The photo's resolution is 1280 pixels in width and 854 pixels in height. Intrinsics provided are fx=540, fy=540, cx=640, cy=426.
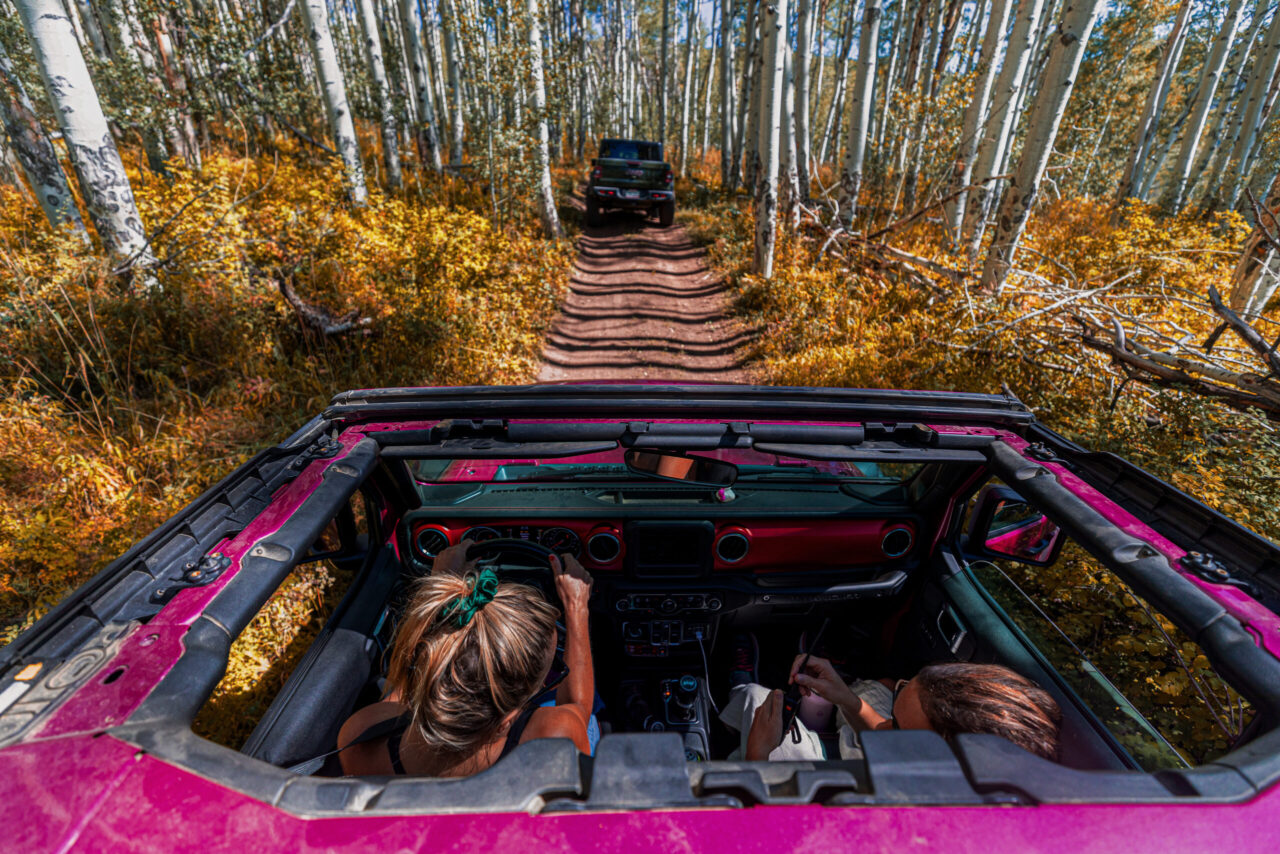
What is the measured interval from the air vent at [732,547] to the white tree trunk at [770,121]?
7144 millimetres

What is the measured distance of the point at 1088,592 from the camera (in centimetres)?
278

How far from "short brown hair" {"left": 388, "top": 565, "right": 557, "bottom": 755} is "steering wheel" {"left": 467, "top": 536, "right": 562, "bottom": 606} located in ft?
2.70

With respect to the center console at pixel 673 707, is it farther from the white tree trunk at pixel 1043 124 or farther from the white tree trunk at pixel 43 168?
the white tree trunk at pixel 1043 124

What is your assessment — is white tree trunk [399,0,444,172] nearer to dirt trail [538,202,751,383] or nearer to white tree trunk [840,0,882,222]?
dirt trail [538,202,751,383]

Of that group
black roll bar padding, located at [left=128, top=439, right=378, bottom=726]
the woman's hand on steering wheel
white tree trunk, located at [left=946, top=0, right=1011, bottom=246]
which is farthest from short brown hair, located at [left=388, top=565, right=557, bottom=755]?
white tree trunk, located at [left=946, top=0, right=1011, bottom=246]

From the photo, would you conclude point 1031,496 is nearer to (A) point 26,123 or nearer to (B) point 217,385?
(B) point 217,385

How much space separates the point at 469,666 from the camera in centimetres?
119

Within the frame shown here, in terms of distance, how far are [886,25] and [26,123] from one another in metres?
32.5

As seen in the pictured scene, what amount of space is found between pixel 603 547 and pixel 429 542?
83cm

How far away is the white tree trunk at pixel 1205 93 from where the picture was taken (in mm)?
10625

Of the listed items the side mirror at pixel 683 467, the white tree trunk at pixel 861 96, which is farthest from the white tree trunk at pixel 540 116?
the side mirror at pixel 683 467

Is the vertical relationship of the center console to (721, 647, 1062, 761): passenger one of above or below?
below

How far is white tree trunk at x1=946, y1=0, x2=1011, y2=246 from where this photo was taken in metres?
7.23

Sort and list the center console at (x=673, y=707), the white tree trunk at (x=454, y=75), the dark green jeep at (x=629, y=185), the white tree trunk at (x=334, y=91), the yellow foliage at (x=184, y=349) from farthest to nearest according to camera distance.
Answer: the dark green jeep at (x=629, y=185)
the white tree trunk at (x=454, y=75)
the white tree trunk at (x=334, y=91)
the yellow foliage at (x=184, y=349)
the center console at (x=673, y=707)
